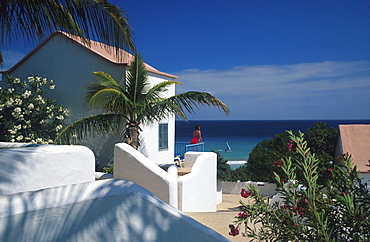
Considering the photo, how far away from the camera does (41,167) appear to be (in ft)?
15.1

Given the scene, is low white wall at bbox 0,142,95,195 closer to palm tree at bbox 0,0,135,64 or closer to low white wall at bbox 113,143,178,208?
palm tree at bbox 0,0,135,64

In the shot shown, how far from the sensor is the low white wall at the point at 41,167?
161 inches

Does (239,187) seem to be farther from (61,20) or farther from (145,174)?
(61,20)

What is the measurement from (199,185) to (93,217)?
782 cm

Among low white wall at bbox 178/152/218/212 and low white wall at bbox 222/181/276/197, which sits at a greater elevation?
low white wall at bbox 178/152/218/212

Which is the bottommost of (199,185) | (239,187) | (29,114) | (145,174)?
(239,187)

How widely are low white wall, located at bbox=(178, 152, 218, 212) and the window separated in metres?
3.58

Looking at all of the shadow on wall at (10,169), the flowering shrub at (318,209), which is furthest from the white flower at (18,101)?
the flowering shrub at (318,209)

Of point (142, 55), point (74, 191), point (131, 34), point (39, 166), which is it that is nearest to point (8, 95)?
point (142, 55)

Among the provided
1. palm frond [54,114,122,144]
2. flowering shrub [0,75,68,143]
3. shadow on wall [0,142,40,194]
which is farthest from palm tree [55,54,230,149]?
shadow on wall [0,142,40,194]

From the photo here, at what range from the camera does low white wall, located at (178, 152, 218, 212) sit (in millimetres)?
9125

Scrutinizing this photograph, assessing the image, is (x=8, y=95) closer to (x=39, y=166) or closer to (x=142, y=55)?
(x=142, y=55)

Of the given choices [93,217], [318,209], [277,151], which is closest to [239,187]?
[277,151]

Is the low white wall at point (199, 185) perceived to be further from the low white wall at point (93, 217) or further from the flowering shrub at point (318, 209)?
the flowering shrub at point (318, 209)
